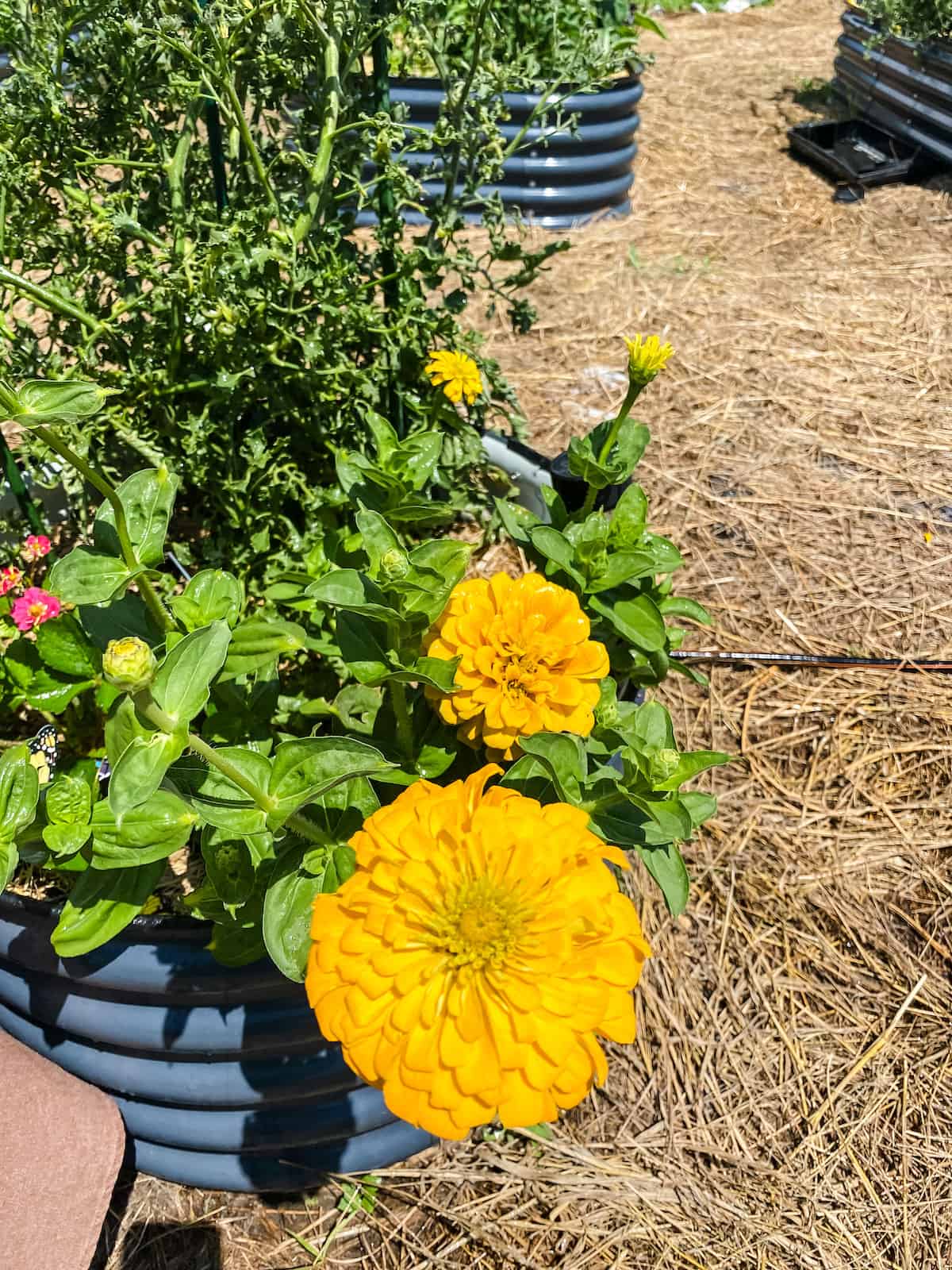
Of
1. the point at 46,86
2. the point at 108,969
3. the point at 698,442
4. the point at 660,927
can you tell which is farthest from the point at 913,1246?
Answer: the point at 46,86

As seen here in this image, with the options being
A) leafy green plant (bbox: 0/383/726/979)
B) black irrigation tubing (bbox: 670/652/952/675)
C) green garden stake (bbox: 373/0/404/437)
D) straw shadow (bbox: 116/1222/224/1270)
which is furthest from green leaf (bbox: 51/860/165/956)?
black irrigation tubing (bbox: 670/652/952/675)

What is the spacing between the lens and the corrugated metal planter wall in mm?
3908

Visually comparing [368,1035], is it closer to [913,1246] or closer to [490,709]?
[490,709]

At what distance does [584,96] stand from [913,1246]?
140 inches

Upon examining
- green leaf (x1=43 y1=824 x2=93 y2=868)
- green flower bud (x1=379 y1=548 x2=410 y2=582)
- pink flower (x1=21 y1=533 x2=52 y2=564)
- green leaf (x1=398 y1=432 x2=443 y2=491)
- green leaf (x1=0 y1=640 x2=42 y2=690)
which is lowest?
green leaf (x1=0 y1=640 x2=42 y2=690)

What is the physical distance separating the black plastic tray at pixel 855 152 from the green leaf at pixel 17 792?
4.43m

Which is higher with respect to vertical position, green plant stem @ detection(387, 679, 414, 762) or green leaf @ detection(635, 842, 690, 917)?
green plant stem @ detection(387, 679, 414, 762)

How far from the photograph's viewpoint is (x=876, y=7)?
14.1 feet

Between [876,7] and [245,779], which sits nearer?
[245,779]

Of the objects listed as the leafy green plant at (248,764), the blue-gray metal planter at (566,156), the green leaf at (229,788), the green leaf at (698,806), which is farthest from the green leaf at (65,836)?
the blue-gray metal planter at (566,156)

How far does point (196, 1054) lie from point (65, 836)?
0.53 metres

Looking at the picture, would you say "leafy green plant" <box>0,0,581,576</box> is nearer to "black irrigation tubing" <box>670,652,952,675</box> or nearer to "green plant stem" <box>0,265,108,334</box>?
"green plant stem" <box>0,265,108,334</box>

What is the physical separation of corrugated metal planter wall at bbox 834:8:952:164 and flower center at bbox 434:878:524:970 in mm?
4461

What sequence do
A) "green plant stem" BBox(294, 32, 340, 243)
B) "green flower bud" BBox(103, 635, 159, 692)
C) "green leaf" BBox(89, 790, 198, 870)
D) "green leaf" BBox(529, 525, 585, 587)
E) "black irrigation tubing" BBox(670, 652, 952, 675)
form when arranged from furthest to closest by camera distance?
"black irrigation tubing" BBox(670, 652, 952, 675), "green plant stem" BBox(294, 32, 340, 243), "green leaf" BBox(529, 525, 585, 587), "green leaf" BBox(89, 790, 198, 870), "green flower bud" BBox(103, 635, 159, 692)
